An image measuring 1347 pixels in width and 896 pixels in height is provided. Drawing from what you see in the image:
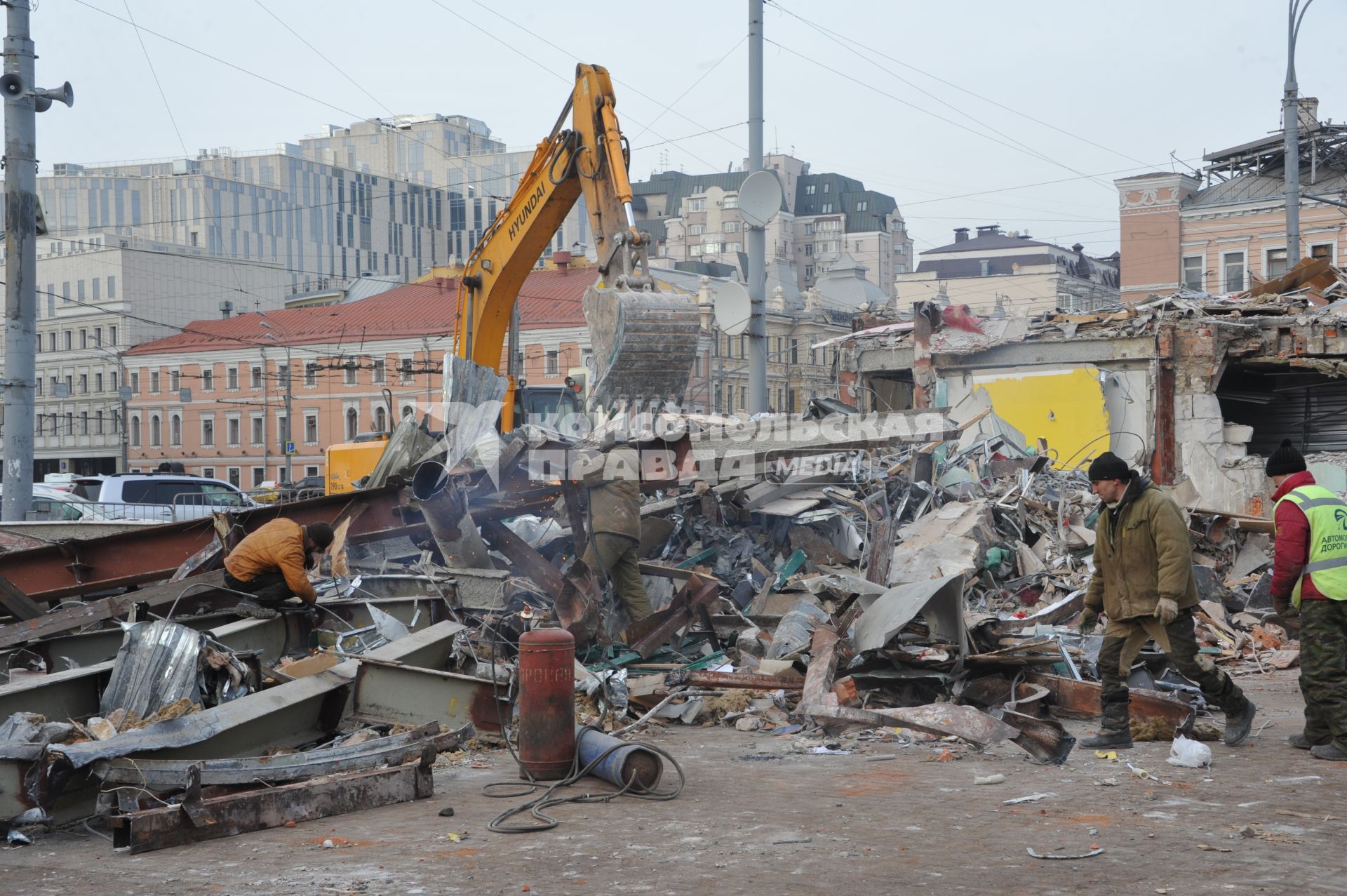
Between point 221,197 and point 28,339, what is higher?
point 221,197

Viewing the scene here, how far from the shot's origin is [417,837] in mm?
5699

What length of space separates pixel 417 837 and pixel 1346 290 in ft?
68.3

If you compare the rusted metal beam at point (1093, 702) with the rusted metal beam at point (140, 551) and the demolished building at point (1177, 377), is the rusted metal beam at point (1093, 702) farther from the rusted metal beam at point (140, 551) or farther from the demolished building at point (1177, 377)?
the demolished building at point (1177, 377)

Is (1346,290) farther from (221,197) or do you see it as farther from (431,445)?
(221,197)

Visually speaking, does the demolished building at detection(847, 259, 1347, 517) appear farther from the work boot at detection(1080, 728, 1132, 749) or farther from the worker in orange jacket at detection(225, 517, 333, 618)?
the worker in orange jacket at detection(225, 517, 333, 618)

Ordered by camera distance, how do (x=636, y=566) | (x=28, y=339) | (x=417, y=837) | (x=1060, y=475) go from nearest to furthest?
(x=417, y=837), (x=636, y=566), (x=28, y=339), (x=1060, y=475)

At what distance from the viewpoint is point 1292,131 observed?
21531 millimetres

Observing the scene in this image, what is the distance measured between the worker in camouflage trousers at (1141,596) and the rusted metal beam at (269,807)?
3867 mm

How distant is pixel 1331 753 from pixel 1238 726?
0.56m

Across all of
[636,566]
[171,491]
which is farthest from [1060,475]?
[171,491]

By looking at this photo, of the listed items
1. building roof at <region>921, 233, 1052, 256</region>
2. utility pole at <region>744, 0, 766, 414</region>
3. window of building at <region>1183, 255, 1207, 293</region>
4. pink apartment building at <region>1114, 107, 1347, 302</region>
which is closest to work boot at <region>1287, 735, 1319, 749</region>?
utility pole at <region>744, 0, 766, 414</region>

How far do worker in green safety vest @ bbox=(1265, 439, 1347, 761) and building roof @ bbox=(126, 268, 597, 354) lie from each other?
49.4 m

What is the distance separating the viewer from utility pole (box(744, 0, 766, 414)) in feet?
51.2

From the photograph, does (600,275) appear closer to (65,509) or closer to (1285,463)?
(1285,463)
